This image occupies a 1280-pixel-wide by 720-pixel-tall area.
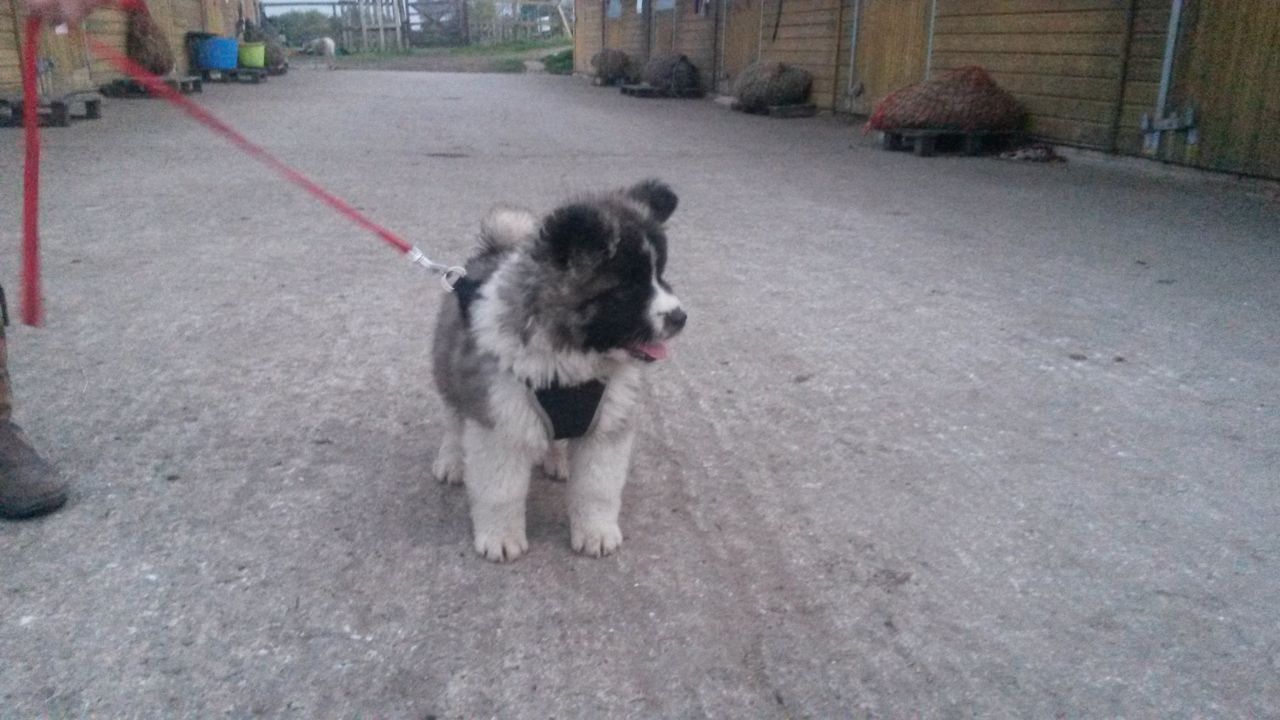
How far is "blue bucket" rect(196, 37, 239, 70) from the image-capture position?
25141 mm

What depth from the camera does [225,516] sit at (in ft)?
11.3

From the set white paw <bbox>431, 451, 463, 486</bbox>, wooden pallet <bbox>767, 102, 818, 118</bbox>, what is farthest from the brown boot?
wooden pallet <bbox>767, 102, 818, 118</bbox>

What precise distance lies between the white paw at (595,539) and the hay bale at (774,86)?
16157 millimetres

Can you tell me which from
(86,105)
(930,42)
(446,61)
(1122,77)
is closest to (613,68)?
(930,42)

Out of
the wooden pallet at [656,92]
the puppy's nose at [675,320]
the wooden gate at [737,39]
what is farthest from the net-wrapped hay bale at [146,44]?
the puppy's nose at [675,320]

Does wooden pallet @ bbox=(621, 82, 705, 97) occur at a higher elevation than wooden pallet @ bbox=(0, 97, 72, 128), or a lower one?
higher

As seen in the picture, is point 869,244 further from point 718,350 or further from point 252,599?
point 252,599

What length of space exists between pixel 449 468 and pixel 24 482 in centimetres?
136

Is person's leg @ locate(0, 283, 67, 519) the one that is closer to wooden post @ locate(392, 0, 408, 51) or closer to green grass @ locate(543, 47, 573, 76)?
green grass @ locate(543, 47, 573, 76)

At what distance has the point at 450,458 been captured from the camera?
372 cm

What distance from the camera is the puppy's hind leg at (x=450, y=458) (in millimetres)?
3639

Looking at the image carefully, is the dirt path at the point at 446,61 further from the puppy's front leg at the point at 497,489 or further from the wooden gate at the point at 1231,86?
the puppy's front leg at the point at 497,489

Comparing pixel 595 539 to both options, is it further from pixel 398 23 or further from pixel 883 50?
pixel 398 23

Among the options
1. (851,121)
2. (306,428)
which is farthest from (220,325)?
(851,121)
